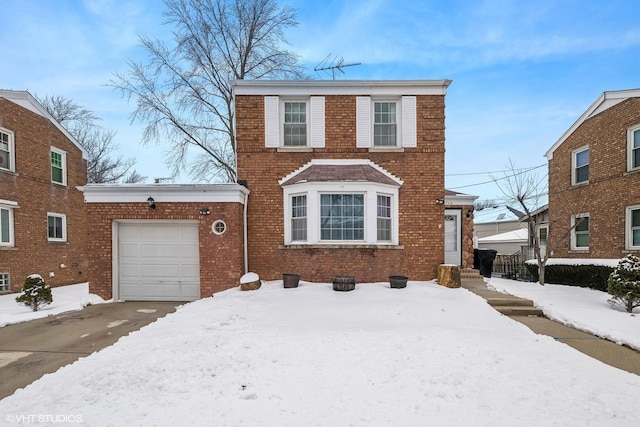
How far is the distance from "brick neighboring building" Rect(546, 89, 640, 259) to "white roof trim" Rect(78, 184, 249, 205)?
13819 mm

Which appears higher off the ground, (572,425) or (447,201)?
(447,201)

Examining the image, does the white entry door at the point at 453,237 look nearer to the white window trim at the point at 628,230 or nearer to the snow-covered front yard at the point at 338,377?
the white window trim at the point at 628,230

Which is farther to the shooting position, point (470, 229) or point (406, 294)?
point (470, 229)

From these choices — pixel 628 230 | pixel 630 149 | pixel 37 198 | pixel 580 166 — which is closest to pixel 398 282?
pixel 628 230

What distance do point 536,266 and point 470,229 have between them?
10.4 feet

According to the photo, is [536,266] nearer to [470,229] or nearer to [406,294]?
[470,229]

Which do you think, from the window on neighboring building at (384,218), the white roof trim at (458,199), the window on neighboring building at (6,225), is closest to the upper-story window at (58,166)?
the window on neighboring building at (6,225)

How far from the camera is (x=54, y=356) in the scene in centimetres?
463

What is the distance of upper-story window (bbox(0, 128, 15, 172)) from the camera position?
11.1 meters

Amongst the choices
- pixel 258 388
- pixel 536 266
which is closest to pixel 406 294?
pixel 258 388

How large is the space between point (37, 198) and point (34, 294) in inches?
272

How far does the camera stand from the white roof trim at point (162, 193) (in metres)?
8.36

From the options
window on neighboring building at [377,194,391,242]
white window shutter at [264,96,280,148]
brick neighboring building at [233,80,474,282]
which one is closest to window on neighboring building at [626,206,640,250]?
brick neighboring building at [233,80,474,282]

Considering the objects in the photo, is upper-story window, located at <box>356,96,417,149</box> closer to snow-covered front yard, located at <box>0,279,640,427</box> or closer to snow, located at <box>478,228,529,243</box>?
snow-covered front yard, located at <box>0,279,640,427</box>
